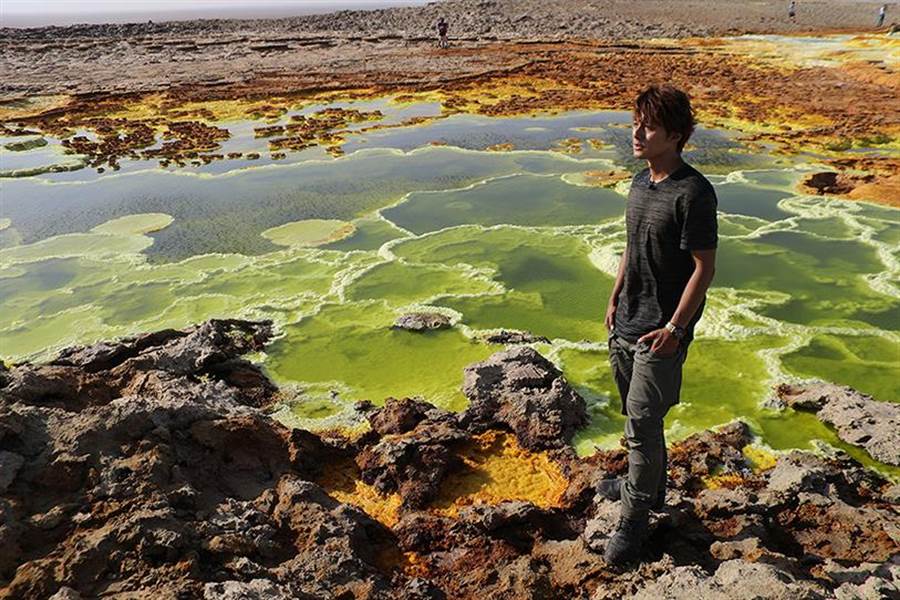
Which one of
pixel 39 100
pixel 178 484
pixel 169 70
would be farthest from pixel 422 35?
pixel 178 484

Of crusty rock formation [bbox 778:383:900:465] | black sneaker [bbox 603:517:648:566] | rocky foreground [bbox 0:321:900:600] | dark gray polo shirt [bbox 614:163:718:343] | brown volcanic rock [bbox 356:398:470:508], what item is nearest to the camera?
dark gray polo shirt [bbox 614:163:718:343]

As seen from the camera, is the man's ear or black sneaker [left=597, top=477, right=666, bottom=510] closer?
the man's ear

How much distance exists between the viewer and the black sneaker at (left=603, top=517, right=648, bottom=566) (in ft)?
10.6

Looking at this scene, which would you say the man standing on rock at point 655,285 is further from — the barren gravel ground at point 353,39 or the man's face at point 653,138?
the barren gravel ground at point 353,39

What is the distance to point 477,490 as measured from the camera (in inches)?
177

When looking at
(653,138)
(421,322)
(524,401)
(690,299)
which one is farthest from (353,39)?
(690,299)

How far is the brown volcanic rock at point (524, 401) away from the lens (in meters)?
5.01

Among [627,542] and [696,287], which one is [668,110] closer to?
[696,287]

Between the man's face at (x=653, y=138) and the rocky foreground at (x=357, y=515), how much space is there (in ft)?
6.33

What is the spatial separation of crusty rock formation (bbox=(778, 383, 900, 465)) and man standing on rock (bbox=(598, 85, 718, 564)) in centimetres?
264

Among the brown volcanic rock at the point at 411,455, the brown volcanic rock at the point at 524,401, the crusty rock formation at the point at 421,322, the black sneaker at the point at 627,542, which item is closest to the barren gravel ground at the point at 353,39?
the crusty rock formation at the point at 421,322

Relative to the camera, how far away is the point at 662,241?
291 centimetres

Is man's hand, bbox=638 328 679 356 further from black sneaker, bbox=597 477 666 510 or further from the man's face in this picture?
black sneaker, bbox=597 477 666 510

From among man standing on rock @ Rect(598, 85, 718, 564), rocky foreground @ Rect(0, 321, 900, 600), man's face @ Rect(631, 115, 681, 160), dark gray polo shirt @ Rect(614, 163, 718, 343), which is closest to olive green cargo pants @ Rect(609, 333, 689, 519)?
man standing on rock @ Rect(598, 85, 718, 564)
